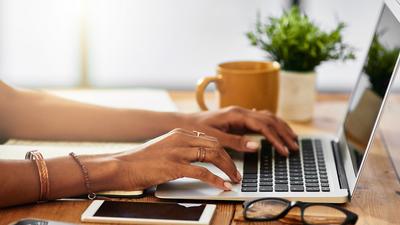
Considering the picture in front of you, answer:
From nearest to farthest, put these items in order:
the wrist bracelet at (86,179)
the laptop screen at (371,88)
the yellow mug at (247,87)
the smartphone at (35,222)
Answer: the smartphone at (35,222) → the wrist bracelet at (86,179) → the laptop screen at (371,88) → the yellow mug at (247,87)

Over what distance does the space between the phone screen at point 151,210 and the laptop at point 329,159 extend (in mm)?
46

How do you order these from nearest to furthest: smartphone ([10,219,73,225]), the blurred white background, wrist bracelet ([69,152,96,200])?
1. smartphone ([10,219,73,225])
2. wrist bracelet ([69,152,96,200])
3. the blurred white background

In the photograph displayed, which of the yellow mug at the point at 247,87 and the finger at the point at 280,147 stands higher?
the yellow mug at the point at 247,87

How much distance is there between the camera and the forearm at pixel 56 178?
3.76 feet

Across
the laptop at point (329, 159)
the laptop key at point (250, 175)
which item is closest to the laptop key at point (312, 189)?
the laptop at point (329, 159)

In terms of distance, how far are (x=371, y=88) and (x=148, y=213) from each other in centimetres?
58

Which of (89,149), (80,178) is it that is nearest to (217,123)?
(89,149)

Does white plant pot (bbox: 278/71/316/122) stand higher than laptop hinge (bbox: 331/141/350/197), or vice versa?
white plant pot (bbox: 278/71/316/122)

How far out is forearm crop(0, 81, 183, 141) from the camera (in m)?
1.54

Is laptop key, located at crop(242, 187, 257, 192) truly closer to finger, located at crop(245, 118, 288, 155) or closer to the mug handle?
finger, located at crop(245, 118, 288, 155)

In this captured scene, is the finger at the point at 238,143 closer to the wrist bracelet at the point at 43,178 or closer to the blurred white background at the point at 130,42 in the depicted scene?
the wrist bracelet at the point at 43,178

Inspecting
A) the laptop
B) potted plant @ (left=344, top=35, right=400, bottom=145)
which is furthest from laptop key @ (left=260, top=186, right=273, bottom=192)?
potted plant @ (left=344, top=35, right=400, bottom=145)

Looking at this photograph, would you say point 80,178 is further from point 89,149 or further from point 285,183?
point 285,183

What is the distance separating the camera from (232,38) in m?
3.96
